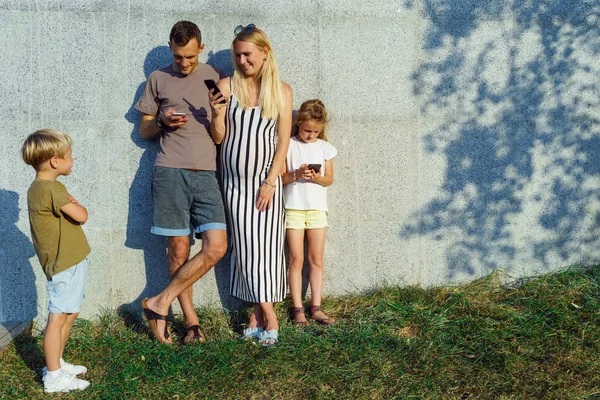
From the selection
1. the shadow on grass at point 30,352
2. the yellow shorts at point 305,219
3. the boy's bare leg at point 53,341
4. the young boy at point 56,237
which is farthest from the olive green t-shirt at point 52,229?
the yellow shorts at point 305,219

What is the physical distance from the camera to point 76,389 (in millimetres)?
3938

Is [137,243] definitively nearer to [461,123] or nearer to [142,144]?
[142,144]

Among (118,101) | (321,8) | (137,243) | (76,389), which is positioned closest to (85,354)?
(76,389)

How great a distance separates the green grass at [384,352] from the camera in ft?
12.7

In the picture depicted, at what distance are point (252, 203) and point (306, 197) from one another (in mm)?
428

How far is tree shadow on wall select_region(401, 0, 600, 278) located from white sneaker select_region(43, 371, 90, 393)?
8.55 feet

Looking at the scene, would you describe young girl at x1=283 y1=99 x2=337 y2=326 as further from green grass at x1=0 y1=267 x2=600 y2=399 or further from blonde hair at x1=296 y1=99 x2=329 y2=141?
green grass at x1=0 y1=267 x2=600 y2=399

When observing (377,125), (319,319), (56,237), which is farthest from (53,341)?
(377,125)

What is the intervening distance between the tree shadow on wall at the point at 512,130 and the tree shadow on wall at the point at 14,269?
2919 mm

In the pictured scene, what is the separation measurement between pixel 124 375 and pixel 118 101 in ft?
6.62

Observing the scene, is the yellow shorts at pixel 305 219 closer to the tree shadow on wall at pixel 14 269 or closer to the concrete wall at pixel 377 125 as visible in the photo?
the concrete wall at pixel 377 125

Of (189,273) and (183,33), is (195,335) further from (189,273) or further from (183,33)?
(183,33)

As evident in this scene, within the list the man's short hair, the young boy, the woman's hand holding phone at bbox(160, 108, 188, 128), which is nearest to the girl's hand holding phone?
the woman's hand holding phone at bbox(160, 108, 188, 128)

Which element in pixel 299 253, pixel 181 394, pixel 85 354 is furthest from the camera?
pixel 299 253
